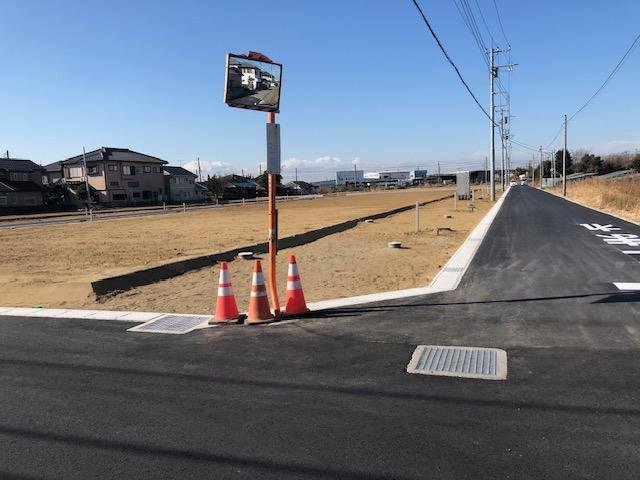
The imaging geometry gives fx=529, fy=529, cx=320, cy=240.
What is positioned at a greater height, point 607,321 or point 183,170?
point 183,170

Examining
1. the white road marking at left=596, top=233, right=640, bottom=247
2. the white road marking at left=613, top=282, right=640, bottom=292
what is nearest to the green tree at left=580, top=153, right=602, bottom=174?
the white road marking at left=596, top=233, right=640, bottom=247

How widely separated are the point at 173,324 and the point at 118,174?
7155 cm

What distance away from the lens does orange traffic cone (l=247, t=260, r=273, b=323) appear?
720cm

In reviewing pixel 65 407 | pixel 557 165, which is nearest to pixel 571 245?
pixel 65 407

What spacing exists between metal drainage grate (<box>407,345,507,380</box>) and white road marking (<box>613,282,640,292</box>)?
4175 mm

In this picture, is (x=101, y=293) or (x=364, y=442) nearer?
(x=364, y=442)

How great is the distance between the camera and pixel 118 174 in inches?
2884

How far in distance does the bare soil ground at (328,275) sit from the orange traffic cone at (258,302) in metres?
1.34

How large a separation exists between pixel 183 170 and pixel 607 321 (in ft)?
291

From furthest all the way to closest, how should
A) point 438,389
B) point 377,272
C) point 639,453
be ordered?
point 377,272 → point 438,389 → point 639,453

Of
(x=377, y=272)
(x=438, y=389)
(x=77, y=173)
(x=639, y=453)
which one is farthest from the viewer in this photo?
(x=77, y=173)

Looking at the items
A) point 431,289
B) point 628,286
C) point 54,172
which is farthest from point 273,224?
point 54,172

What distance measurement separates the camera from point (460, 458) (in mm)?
3484

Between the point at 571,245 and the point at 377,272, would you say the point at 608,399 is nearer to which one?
the point at 377,272
